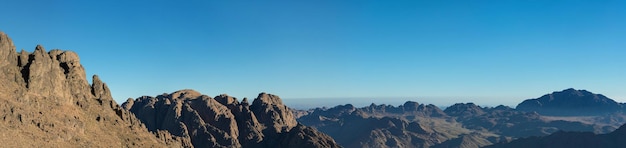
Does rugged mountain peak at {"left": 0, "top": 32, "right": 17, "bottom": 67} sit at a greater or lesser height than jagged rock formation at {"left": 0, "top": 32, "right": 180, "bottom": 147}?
greater

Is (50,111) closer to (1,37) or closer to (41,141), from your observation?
(41,141)

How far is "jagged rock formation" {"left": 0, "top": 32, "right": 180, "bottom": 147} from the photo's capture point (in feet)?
271

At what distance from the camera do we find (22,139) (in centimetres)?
7894

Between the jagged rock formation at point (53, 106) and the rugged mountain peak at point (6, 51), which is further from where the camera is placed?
the rugged mountain peak at point (6, 51)

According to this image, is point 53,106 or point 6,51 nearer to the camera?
point 53,106

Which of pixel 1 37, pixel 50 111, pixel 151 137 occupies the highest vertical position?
pixel 1 37

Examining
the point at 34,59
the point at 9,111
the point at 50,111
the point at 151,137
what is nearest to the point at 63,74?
the point at 34,59

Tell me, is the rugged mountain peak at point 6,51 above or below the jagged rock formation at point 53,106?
above

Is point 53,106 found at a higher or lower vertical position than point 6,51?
lower

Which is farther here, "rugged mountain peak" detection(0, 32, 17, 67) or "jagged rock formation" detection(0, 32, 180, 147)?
"rugged mountain peak" detection(0, 32, 17, 67)

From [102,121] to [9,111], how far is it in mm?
24650

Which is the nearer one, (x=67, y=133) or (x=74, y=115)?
(x=67, y=133)

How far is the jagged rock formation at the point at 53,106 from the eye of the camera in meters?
82.7

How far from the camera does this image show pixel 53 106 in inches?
3647
